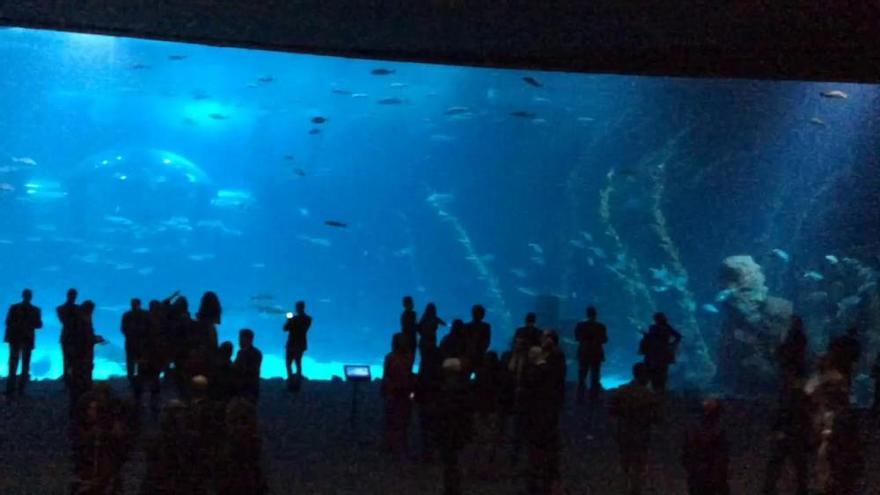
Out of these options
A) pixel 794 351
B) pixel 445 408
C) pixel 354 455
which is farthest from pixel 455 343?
pixel 794 351

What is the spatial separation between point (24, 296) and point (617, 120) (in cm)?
4081

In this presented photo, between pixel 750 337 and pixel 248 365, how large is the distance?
1826 centimetres

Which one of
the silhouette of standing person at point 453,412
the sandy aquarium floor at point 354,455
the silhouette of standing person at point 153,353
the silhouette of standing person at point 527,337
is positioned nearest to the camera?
the silhouette of standing person at point 453,412

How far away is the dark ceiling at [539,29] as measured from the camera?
10.7 metres

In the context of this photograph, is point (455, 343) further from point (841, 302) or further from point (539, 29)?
point (841, 302)

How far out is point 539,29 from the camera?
12.1m

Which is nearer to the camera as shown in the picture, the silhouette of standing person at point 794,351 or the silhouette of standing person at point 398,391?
the silhouette of standing person at point 398,391

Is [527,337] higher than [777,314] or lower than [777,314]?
lower

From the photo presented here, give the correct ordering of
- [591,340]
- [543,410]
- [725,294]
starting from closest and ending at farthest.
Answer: [543,410] < [591,340] < [725,294]

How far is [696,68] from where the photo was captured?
14.1m

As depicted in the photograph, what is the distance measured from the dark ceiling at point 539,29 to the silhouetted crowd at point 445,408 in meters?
3.88

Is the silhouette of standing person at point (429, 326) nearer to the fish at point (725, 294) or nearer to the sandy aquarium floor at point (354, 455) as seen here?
the sandy aquarium floor at point (354, 455)

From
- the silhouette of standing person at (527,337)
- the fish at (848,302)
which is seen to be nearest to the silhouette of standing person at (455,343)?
the silhouette of standing person at (527,337)

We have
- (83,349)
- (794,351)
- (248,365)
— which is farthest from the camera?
(83,349)
